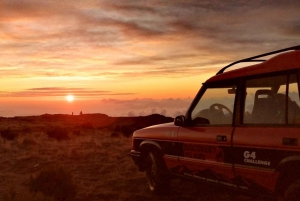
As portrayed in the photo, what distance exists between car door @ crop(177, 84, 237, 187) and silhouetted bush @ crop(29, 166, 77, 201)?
2.56 m

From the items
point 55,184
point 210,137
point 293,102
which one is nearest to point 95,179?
point 55,184

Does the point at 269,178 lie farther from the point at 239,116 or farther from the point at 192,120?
the point at 192,120

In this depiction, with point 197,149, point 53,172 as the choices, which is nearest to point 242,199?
point 197,149

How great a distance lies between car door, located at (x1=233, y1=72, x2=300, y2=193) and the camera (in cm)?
429

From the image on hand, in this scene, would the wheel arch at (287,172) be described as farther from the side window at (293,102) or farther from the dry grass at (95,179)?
the dry grass at (95,179)

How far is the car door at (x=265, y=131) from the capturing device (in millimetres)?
4285

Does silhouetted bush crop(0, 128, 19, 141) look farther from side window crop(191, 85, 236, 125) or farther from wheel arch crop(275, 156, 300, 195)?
wheel arch crop(275, 156, 300, 195)

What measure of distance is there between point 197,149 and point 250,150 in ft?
3.87

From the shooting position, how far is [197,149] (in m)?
5.77

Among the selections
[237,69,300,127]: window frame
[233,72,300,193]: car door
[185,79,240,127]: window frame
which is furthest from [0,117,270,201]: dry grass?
[237,69,300,127]: window frame

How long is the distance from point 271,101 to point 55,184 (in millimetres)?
4869

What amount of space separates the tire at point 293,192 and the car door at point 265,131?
230 mm

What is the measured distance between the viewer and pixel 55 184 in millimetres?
7879

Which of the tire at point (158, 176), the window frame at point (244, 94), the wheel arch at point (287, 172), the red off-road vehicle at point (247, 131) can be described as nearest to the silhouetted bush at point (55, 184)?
the tire at point (158, 176)
